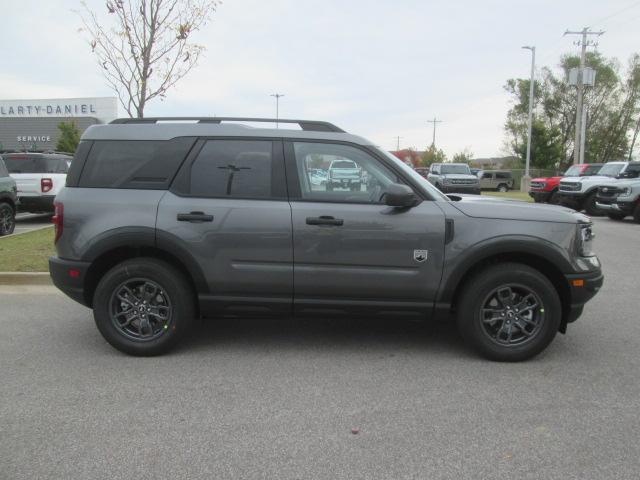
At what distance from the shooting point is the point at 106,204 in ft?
14.0

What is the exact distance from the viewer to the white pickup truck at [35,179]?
40.7ft

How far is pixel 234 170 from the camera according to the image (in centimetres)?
430

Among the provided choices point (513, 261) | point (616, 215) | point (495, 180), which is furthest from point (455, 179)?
point (513, 261)

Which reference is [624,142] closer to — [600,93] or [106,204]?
[600,93]

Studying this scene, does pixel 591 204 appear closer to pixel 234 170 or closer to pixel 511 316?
pixel 511 316

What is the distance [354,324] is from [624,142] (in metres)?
64.9

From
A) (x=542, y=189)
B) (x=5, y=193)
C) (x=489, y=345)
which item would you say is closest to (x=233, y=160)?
(x=489, y=345)

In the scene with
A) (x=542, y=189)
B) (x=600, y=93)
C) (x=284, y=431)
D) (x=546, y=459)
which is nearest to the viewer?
(x=546, y=459)

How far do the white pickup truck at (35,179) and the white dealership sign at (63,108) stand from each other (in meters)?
31.4

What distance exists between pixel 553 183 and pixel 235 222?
63.7 feet

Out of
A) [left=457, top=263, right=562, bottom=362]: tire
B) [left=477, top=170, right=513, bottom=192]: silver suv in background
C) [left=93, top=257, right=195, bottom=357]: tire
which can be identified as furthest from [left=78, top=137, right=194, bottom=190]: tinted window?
[left=477, top=170, right=513, bottom=192]: silver suv in background

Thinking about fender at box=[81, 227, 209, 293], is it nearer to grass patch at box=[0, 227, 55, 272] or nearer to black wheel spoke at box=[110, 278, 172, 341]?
black wheel spoke at box=[110, 278, 172, 341]

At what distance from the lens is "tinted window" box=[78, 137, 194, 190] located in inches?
170

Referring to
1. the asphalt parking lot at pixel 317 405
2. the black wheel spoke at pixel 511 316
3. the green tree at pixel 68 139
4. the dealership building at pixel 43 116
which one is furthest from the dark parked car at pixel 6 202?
the dealership building at pixel 43 116
